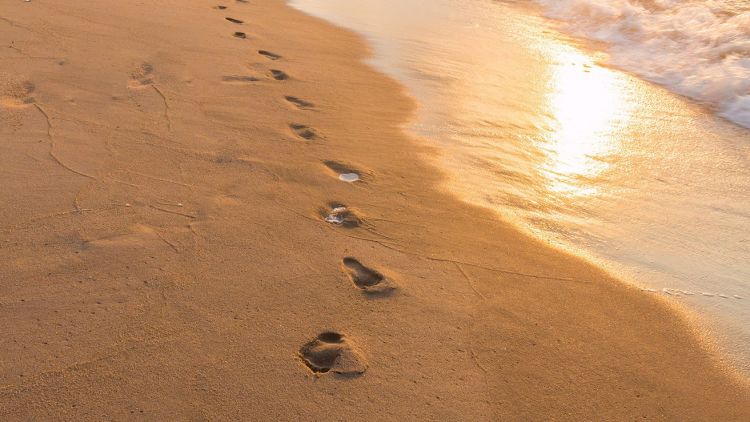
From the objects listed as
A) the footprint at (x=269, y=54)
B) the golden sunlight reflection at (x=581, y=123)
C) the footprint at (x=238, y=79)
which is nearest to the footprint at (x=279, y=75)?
the footprint at (x=238, y=79)

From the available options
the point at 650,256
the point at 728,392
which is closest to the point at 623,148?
the point at 650,256

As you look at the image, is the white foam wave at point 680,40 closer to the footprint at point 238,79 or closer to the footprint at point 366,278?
the footprint at point 238,79

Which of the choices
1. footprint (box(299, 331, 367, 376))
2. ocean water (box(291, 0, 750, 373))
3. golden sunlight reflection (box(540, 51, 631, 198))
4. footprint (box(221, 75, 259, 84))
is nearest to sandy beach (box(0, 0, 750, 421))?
footprint (box(299, 331, 367, 376))

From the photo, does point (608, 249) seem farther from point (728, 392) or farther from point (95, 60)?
point (95, 60)

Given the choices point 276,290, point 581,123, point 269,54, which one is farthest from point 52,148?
point 581,123

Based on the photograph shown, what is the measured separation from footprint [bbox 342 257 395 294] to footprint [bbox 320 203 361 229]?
31 centimetres

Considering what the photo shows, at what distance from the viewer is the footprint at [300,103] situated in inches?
178

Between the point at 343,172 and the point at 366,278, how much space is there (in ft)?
3.40

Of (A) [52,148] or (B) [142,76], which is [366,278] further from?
(B) [142,76]

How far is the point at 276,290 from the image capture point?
8.45ft

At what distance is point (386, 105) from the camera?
4.97 metres

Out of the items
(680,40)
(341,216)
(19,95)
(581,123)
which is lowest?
(19,95)

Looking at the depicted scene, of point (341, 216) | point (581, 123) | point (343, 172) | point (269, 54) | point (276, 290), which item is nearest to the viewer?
point (276, 290)

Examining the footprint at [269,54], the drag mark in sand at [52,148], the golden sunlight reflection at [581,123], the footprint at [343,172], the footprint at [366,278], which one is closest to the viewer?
the footprint at [366,278]
